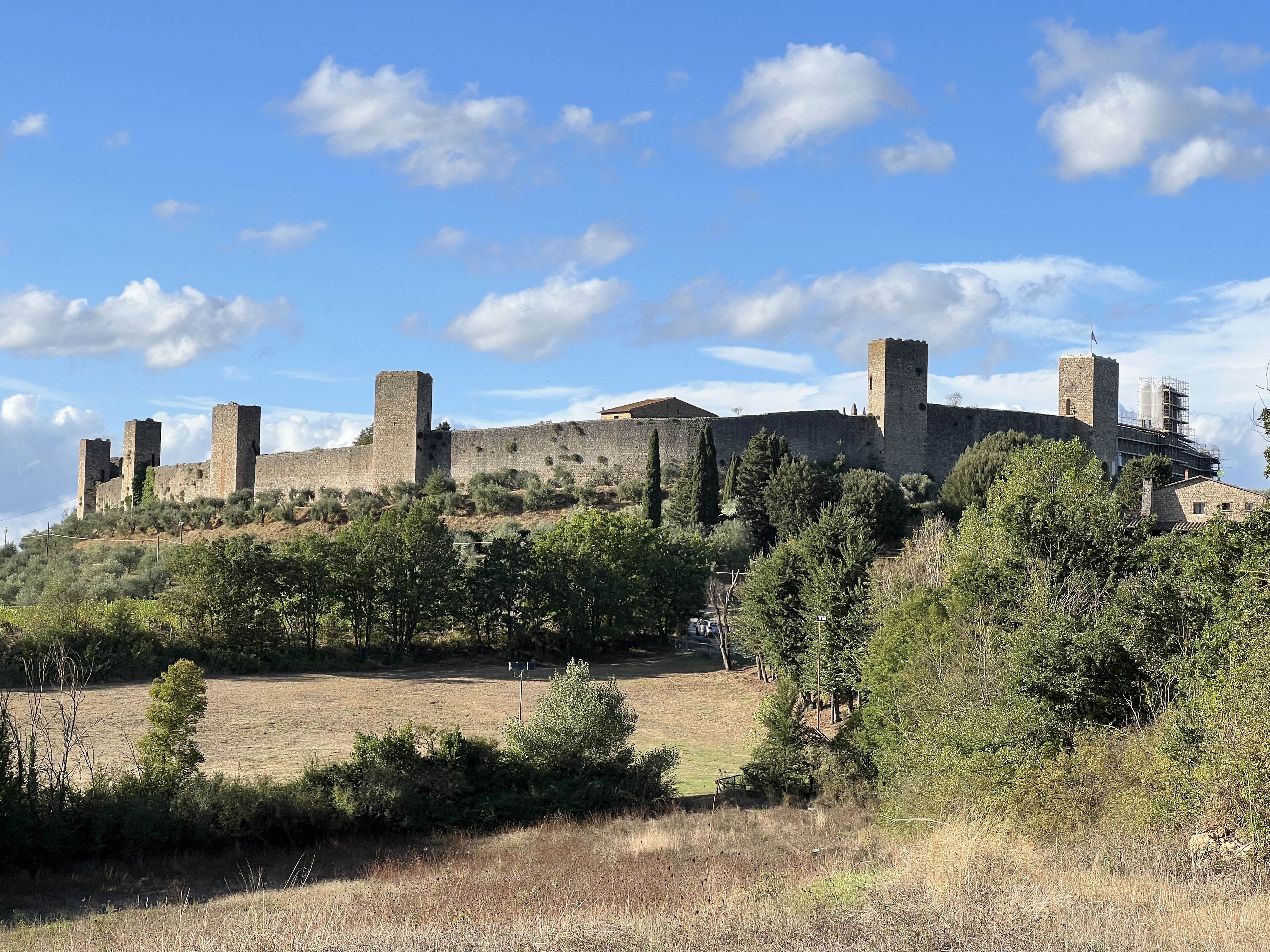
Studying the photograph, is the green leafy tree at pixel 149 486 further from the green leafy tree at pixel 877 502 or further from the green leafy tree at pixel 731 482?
the green leafy tree at pixel 877 502

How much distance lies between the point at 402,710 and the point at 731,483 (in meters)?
21.4

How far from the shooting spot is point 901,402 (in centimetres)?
5191

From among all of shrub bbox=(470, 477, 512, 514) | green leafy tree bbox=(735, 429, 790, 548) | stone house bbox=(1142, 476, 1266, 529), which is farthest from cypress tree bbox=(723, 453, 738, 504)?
→ stone house bbox=(1142, 476, 1266, 529)

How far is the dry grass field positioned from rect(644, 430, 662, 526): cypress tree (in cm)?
870

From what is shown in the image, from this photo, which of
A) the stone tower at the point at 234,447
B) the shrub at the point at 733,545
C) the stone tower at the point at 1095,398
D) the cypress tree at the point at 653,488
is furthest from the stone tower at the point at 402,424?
the stone tower at the point at 1095,398

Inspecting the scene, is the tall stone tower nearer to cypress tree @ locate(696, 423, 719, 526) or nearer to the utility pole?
cypress tree @ locate(696, 423, 719, 526)

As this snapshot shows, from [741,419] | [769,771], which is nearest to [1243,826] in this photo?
[769,771]

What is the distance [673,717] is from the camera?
30.5 meters

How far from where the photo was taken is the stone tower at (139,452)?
65.2 m

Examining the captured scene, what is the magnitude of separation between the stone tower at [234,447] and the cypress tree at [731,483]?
80.7ft

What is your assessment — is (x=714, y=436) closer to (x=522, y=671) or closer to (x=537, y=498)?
(x=537, y=498)

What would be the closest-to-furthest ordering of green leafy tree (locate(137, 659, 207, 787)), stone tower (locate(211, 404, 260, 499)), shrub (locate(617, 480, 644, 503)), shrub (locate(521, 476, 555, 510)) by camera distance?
1. green leafy tree (locate(137, 659, 207, 787))
2. shrub (locate(617, 480, 644, 503))
3. shrub (locate(521, 476, 555, 510))
4. stone tower (locate(211, 404, 260, 499))

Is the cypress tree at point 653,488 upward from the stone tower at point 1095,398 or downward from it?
downward

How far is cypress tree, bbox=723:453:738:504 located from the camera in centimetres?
4766
